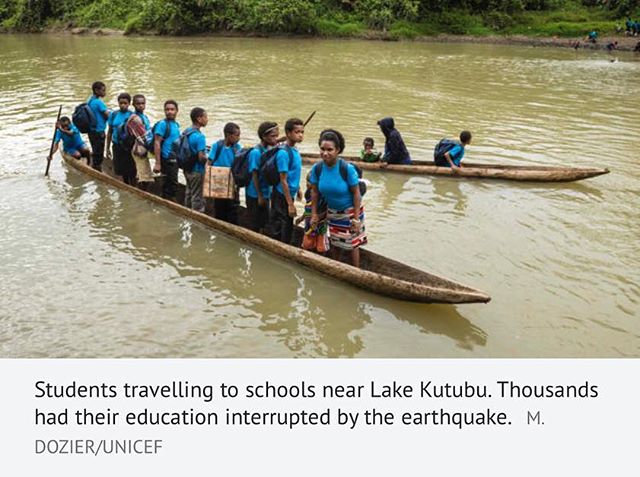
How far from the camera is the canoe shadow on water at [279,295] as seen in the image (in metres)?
4.70

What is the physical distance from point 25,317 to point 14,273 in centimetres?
105

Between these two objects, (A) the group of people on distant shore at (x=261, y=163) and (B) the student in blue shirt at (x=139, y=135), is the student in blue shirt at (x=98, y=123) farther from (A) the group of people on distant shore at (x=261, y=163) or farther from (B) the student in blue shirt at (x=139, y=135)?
(B) the student in blue shirt at (x=139, y=135)

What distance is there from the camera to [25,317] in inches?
196

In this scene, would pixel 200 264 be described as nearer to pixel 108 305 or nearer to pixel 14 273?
pixel 108 305

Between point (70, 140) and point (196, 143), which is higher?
point (196, 143)

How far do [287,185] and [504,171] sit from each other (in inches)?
179

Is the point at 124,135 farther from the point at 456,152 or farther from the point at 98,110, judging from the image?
the point at 456,152

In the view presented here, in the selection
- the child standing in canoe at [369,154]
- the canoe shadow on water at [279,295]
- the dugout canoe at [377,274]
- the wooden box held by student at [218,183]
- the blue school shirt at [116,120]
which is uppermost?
the blue school shirt at [116,120]

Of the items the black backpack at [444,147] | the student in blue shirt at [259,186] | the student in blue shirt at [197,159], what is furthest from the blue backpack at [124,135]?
the black backpack at [444,147]

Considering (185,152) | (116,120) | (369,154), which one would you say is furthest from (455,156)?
(116,120)

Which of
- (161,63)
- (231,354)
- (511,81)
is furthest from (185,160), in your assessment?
(161,63)

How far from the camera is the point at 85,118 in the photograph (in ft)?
27.4

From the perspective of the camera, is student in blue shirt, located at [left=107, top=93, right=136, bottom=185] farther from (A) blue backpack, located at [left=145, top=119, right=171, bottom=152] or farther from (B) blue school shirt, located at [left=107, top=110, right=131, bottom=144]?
(A) blue backpack, located at [left=145, top=119, right=171, bottom=152]

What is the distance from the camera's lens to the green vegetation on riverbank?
3512 centimetres
